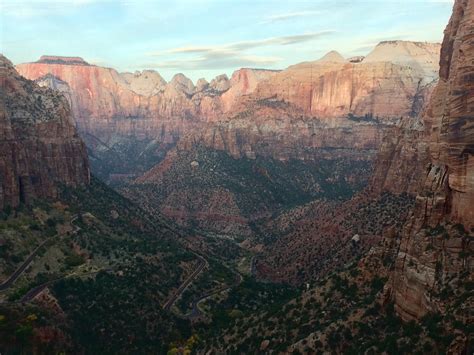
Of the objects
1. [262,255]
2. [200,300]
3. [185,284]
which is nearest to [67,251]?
[185,284]

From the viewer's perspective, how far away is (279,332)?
191ft

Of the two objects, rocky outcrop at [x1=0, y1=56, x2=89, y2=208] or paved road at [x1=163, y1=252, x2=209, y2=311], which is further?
rocky outcrop at [x1=0, y1=56, x2=89, y2=208]

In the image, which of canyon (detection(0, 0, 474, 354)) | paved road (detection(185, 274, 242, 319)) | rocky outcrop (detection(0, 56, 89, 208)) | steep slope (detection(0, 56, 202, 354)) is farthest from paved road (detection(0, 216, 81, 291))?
paved road (detection(185, 274, 242, 319))

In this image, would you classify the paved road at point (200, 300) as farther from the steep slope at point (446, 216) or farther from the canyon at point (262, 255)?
the steep slope at point (446, 216)

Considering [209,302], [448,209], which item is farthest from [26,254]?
[448,209]

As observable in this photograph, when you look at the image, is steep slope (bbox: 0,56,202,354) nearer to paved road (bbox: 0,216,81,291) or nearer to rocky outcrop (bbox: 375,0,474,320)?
paved road (bbox: 0,216,81,291)

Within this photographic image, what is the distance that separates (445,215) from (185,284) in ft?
181

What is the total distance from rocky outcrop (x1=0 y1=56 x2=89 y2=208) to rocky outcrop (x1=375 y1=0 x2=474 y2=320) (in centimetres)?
6964

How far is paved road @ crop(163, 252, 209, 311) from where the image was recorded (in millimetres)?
→ 86094

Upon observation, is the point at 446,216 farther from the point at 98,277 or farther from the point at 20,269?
the point at 20,269

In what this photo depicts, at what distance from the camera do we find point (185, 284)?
95125 millimetres

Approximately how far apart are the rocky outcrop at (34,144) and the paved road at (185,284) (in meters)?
29.8

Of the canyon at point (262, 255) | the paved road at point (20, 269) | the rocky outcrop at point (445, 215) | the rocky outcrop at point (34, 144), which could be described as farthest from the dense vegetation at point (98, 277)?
the rocky outcrop at point (445, 215)

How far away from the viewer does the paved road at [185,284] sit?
8609 cm
